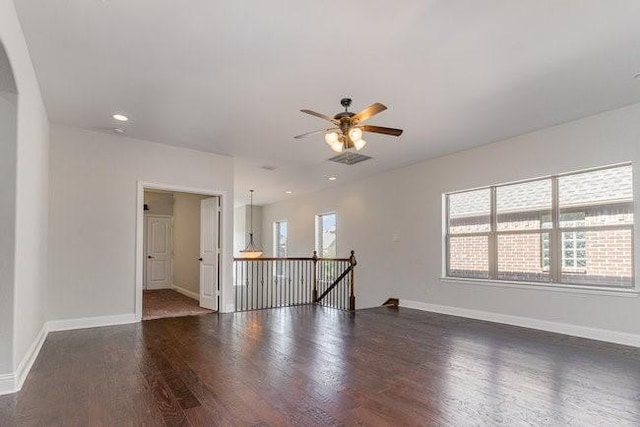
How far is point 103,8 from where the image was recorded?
2.50 metres

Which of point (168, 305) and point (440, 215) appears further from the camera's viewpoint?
point (168, 305)

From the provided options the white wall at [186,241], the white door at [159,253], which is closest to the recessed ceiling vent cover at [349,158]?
the white wall at [186,241]

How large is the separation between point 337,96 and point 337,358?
281 centimetres

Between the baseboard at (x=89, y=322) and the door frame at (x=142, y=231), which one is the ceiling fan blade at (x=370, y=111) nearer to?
the door frame at (x=142, y=231)

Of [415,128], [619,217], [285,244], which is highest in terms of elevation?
[415,128]


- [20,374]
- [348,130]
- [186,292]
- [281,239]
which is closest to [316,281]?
[186,292]

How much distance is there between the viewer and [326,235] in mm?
9930

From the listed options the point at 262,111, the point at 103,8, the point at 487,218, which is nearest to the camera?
the point at 103,8

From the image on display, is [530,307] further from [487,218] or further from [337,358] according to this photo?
[337,358]

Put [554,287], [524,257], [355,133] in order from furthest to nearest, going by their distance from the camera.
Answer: [524,257], [554,287], [355,133]

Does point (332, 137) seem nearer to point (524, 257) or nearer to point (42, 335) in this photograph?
point (524, 257)

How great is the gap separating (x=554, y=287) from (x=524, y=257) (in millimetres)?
621

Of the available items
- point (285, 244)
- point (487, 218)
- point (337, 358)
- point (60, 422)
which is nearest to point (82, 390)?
point (60, 422)

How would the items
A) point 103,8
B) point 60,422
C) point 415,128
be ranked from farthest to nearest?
point 415,128 → point 103,8 → point 60,422
